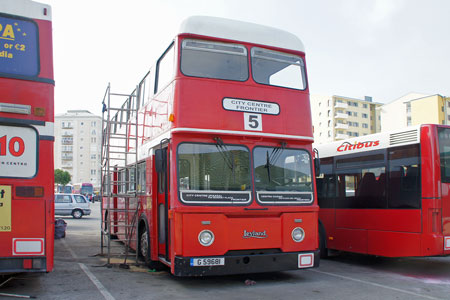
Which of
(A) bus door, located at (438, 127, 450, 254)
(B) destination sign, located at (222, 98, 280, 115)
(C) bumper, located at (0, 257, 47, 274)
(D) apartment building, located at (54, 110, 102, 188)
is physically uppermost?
(D) apartment building, located at (54, 110, 102, 188)

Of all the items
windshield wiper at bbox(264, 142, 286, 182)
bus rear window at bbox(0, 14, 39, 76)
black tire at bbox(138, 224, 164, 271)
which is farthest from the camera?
black tire at bbox(138, 224, 164, 271)

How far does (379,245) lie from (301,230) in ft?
8.66

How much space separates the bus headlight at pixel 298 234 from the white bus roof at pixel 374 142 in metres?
3.01

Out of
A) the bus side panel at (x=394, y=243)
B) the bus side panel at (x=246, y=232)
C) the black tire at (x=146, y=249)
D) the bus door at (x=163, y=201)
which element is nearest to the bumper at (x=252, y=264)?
the bus side panel at (x=246, y=232)

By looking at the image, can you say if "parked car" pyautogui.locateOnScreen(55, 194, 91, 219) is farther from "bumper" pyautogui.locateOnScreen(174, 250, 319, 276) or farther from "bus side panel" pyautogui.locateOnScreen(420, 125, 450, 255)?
"bus side panel" pyautogui.locateOnScreen(420, 125, 450, 255)

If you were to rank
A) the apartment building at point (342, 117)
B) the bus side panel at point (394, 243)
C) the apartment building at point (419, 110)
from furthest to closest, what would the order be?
the apartment building at point (342, 117) → the apartment building at point (419, 110) → the bus side panel at point (394, 243)

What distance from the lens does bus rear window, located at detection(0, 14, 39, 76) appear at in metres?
6.54

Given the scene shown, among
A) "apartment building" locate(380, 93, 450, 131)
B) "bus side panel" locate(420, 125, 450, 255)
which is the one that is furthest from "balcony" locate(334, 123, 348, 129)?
"bus side panel" locate(420, 125, 450, 255)

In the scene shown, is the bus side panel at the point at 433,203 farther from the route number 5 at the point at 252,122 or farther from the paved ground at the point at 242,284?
the route number 5 at the point at 252,122

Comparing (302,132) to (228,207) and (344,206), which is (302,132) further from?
(344,206)

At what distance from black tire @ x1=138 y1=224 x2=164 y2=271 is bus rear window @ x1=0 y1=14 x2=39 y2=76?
13.2 feet

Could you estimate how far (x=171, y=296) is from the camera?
7121mm

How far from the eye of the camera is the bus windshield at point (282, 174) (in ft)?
26.1

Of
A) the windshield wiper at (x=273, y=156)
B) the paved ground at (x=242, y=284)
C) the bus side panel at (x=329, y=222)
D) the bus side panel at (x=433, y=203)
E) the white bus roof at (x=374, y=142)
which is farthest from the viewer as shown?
the bus side panel at (x=329, y=222)
